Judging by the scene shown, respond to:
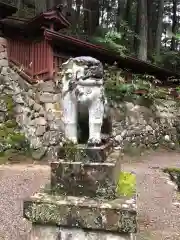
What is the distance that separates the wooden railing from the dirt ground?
10.0ft

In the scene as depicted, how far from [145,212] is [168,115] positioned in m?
7.57

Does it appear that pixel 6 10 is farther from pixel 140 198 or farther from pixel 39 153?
pixel 140 198

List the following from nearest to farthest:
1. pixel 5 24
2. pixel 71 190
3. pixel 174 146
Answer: pixel 71 190, pixel 5 24, pixel 174 146

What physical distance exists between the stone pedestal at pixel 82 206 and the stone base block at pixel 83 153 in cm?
7

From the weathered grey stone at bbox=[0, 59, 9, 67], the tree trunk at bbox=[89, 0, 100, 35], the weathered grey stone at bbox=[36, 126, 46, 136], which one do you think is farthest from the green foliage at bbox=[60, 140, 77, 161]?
the tree trunk at bbox=[89, 0, 100, 35]

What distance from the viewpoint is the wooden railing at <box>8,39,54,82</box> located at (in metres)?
9.68

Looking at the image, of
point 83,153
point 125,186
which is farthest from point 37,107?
point 83,153

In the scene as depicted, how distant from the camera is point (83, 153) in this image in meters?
3.12

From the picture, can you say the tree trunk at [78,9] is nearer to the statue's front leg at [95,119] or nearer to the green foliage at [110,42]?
the green foliage at [110,42]

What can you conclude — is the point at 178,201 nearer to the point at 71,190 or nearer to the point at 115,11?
the point at 71,190

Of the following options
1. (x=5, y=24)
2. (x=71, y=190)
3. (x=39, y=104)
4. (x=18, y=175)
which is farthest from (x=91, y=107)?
(x=5, y=24)

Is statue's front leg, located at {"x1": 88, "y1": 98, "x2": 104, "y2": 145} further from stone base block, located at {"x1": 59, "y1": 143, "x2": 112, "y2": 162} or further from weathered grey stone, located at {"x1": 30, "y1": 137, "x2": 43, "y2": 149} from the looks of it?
weathered grey stone, located at {"x1": 30, "y1": 137, "x2": 43, "y2": 149}

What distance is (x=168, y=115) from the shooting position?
12.4 m

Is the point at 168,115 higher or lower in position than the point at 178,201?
higher
